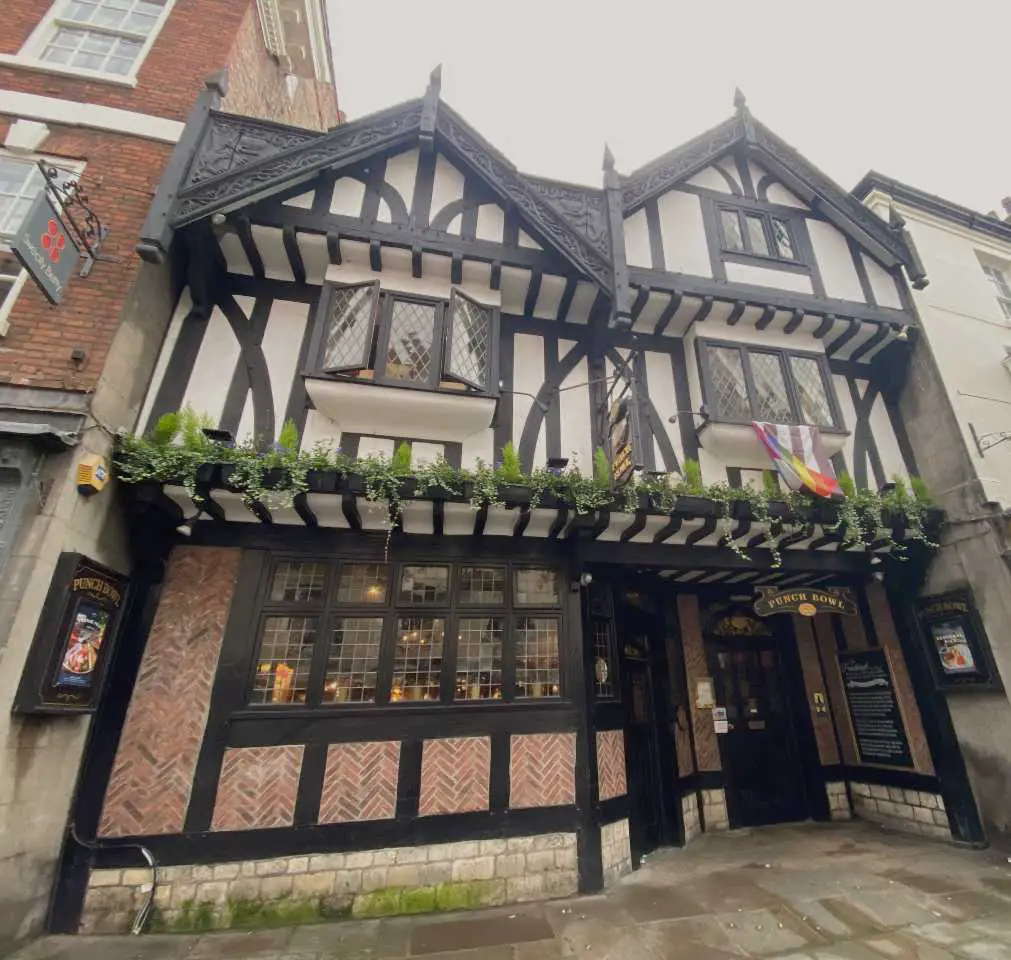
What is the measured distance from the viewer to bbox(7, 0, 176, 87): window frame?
24.2 feet

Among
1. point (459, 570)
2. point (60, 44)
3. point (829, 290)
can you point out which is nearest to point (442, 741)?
point (459, 570)

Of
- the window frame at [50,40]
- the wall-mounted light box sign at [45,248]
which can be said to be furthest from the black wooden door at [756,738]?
the window frame at [50,40]

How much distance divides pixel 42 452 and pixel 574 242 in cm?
717

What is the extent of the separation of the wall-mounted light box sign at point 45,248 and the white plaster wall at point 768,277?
378 inches

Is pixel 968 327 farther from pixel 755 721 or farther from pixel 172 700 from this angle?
pixel 172 700

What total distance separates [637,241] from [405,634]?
7.48 m

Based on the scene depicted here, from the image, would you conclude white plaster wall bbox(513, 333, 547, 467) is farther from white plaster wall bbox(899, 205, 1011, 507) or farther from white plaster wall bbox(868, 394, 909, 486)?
white plaster wall bbox(899, 205, 1011, 507)

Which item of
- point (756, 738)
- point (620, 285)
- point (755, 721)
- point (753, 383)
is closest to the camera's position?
point (620, 285)

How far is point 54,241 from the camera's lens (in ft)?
18.0

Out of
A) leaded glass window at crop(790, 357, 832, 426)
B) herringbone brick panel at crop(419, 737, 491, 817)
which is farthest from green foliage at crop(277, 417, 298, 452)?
leaded glass window at crop(790, 357, 832, 426)

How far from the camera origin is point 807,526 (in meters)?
7.13

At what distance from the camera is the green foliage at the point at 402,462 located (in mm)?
6000

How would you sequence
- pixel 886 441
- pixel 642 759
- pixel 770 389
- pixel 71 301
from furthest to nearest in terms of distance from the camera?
pixel 886 441 → pixel 770 389 → pixel 642 759 → pixel 71 301

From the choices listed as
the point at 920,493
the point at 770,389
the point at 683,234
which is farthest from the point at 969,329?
the point at 683,234
